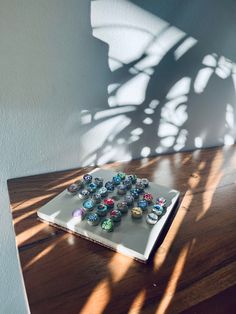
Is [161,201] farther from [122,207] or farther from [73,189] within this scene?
[73,189]

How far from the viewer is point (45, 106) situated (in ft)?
2.10

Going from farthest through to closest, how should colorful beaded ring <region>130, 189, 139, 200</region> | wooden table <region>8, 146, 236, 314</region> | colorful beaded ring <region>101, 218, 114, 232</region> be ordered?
colorful beaded ring <region>130, 189, 139, 200</region>, colorful beaded ring <region>101, 218, 114, 232</region>, wooden table <region>8, 146, 236, 314</region>

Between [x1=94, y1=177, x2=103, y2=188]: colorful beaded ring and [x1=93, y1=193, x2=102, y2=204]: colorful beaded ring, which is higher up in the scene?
[x1=94, y1=177, x2=103, y2=188]: colorful beaded ring

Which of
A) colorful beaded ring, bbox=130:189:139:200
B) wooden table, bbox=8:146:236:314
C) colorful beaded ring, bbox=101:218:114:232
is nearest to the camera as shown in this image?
wooden table, bbox=8:146:236:314

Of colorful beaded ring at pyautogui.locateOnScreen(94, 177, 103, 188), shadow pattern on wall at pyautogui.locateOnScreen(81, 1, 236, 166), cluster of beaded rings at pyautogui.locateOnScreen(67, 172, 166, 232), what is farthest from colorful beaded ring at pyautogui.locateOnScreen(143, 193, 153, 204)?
shadow pattern on wall at pyautogui.locateOnScreen(81, 1, 236, 166)

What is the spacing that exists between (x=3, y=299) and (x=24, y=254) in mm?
444

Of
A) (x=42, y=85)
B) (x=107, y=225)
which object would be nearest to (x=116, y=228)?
(x=107, y=225)

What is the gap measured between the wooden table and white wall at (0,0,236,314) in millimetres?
131

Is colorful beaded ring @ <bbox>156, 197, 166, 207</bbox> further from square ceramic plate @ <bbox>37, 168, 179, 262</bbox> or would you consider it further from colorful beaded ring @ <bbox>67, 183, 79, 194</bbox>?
colorful beaded ring @ <bbox>67, 183, 79, 194</bbox>

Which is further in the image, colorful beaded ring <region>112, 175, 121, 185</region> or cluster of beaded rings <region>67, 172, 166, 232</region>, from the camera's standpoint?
colorful beaded ring <region>112, 175, 121, 185</region>

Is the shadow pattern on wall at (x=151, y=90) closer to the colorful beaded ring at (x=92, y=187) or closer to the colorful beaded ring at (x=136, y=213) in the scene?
the colorful beaded ring at (x=92, y=187)

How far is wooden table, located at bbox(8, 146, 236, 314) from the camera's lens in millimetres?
379

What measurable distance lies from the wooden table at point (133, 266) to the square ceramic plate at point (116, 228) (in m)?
0.01

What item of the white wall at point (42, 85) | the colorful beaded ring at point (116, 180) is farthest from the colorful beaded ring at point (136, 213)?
the white wall at point (42, 85)
